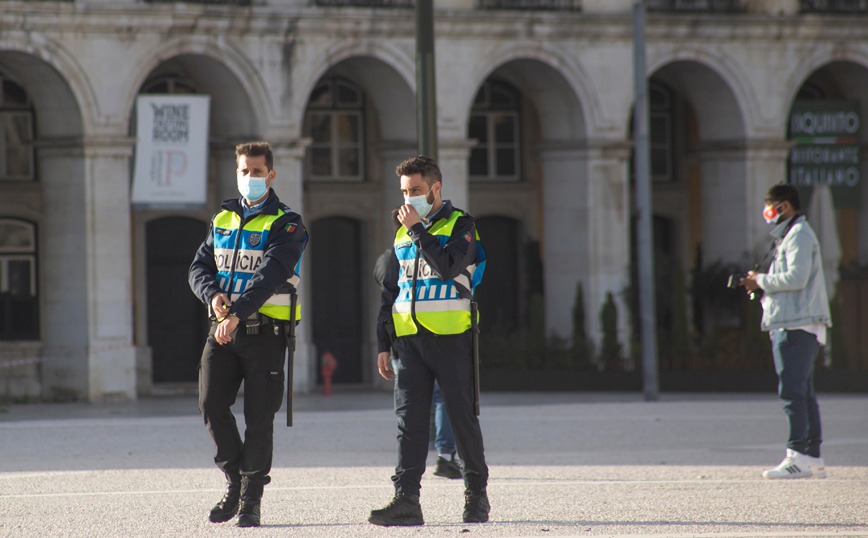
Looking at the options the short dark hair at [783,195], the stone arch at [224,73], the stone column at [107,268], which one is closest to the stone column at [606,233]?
the stone arch at [224,73]

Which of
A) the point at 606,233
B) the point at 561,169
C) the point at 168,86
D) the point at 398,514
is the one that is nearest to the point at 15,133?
the point at 168,86

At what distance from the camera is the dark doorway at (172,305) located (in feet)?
71.1

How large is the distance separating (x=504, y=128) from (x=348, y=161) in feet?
10.2

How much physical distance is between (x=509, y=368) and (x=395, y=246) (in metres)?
13.5

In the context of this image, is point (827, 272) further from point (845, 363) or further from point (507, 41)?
point (507, 41)

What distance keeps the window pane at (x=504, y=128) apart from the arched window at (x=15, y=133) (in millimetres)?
8350

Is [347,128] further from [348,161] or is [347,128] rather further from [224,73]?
[224,73]

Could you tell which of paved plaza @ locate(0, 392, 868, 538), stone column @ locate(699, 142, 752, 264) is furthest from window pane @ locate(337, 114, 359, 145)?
paved plaza @ locate(0, 392, 868, 538)

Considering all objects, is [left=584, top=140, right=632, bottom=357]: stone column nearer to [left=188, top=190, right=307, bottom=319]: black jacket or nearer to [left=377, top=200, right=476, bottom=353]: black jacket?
[left=377, top=200, right=476, bottom=353]: black jacket

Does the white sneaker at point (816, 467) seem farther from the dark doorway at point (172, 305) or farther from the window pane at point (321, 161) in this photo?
Answer: the window pane at point (321, 161)

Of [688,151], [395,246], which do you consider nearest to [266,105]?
[688,151]

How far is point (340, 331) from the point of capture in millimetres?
22938

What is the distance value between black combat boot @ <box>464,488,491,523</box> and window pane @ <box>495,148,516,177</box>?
17156 mm

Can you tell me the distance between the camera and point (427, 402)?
7.00 m
